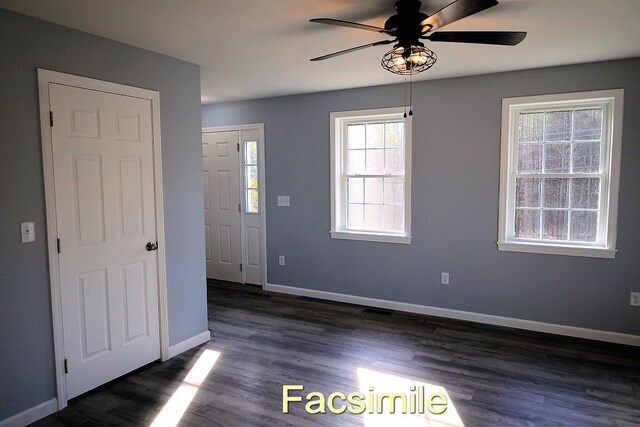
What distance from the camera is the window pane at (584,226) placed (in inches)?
144

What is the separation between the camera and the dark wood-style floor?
8.27 feet

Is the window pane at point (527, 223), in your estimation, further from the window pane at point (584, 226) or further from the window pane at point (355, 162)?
the window pane at point (355, 162)

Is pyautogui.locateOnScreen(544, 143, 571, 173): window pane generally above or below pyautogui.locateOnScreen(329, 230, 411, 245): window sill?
above

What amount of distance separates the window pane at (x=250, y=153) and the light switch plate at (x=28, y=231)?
10.1 ft

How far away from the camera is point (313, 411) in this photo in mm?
2572

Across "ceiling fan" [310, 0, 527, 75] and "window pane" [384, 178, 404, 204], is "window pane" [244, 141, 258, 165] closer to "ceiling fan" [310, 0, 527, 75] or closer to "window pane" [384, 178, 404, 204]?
"window pane" [384, 178, 404, 204]

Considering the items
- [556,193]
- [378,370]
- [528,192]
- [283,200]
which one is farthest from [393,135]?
[378,370]

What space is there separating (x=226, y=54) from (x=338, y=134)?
5.97 ft

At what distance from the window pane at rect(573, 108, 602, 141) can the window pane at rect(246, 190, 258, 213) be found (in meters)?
3.58

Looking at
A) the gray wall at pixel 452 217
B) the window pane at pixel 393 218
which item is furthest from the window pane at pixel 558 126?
the window pane at pixel 393 218

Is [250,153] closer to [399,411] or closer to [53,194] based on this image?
[53,194]

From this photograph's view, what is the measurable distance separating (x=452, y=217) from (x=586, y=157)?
4.12 feet

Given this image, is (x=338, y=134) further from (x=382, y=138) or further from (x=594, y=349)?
(x=594, y=349)

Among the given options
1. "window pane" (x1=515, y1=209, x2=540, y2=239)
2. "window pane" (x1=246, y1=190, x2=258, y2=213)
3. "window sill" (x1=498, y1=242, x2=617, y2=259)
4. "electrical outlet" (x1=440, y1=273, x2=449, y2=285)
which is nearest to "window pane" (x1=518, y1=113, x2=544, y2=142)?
"window pane" (x1=515, y1=209, x2=540, y2=239)
